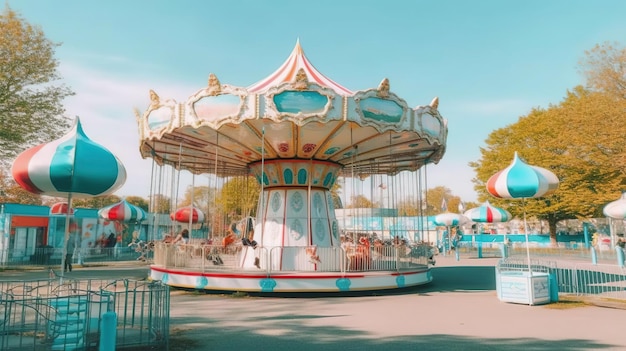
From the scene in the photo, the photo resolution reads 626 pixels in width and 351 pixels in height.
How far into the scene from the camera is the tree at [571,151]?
2642 cm

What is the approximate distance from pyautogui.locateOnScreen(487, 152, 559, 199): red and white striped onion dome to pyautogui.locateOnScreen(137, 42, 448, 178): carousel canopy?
257 cm

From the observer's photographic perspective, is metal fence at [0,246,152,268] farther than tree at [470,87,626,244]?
No

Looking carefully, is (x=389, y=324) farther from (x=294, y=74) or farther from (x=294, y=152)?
(x=294, y=74)

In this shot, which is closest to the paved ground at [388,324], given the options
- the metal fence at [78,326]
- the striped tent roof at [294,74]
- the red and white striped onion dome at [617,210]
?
the metal fence at [78,326]

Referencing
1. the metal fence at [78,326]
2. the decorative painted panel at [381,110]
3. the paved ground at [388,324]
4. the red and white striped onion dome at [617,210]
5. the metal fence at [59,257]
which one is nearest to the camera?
the metal fence at [78,326]

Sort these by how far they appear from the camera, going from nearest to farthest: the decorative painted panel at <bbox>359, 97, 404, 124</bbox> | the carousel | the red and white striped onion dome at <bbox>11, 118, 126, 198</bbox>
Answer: the red and white striped onion dome at <bbox>11, 118, 126, 198</bbox>, the carousel, the decorative painted panel at <bbox>359, 97, 404, 124</bbox>

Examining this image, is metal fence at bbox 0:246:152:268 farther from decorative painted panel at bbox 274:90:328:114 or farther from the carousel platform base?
decorative painted panel at bbox 274:90:328:114

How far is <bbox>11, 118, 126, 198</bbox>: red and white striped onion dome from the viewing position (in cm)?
673

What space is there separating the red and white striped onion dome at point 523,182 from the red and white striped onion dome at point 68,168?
373 inches

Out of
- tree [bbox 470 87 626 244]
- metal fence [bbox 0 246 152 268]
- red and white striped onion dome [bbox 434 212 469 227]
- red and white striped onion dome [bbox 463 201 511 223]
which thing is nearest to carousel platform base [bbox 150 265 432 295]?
metal fence [bbox 0 246 152 268]

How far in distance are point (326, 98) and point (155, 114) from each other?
532 centimetres

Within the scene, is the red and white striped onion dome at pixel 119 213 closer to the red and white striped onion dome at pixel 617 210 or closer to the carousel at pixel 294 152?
the carousel at pixel 294 152

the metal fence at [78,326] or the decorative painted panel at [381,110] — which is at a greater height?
the decorative painted panel at [381,110]

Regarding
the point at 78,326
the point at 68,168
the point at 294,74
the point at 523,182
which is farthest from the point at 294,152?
the point at 78,326
